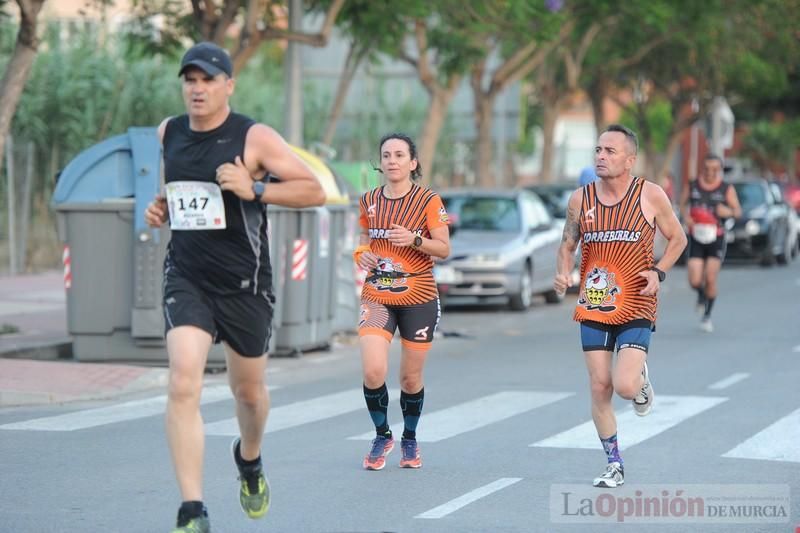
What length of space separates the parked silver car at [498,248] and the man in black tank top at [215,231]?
1248 centimetres

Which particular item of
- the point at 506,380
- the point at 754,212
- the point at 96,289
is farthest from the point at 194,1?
the point at 754,212

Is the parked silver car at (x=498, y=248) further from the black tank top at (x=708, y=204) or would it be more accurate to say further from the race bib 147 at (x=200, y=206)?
the race bib 147 at (x=200, y=206)

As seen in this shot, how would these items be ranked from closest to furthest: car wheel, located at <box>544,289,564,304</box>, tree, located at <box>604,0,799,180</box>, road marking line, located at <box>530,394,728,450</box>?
road marking line, located at <box>530,394,728,450</box> → car wheel, located at <box>544,289,564,304</box> → tree, located at <box>604,0,799,180</box>

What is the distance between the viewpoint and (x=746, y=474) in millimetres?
8570

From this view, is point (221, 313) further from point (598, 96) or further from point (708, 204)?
point (598, 96)

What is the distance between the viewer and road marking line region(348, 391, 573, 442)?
33.4 feet

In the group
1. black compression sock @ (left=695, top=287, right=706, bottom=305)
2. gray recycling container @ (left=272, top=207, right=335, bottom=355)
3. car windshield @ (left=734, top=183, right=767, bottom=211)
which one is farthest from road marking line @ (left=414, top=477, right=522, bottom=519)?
car windshield @ (left=734, top=183, right=767, bottom=211)

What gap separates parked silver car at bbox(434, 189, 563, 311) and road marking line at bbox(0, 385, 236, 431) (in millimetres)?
7851

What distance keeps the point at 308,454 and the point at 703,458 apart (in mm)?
2326

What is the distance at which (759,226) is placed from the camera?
99.3 ft

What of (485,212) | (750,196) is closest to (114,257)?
(485,212)

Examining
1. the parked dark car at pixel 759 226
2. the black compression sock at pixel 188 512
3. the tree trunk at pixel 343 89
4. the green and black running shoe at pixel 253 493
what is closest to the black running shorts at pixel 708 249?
the tree trunk at pixel 343 89

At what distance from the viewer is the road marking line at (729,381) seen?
12.9 m

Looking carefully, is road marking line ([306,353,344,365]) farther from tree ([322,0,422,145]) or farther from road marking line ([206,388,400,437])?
tree ([322,0,422,145])
